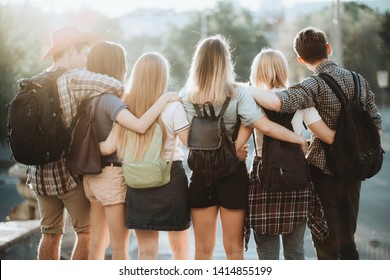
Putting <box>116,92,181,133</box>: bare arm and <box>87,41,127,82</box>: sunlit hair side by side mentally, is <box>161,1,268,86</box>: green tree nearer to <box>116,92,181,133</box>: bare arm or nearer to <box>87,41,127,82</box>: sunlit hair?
<box>87,41,127,82</box>: sunlit hair

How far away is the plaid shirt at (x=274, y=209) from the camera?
3.19 m

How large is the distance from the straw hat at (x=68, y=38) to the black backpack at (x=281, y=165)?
1316 millimetres

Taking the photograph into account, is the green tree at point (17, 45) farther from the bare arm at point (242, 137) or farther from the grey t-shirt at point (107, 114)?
the bare arm at point (242, 137)

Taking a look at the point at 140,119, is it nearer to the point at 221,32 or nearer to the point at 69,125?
the point at 69,125

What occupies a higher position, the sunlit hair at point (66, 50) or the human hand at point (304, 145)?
the sunlit hair at point (66, 50)

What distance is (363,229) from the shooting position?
808cm

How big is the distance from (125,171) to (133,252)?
3.87 meters

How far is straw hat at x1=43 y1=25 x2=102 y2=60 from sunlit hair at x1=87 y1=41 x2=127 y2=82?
0.21 metres

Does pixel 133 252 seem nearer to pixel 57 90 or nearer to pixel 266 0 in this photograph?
pixel 57 90

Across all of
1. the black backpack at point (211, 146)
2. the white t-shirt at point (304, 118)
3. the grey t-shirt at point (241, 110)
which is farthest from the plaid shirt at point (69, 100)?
the white t-shirt at point (304, 118)

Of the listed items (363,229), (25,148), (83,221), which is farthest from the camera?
(363,229)

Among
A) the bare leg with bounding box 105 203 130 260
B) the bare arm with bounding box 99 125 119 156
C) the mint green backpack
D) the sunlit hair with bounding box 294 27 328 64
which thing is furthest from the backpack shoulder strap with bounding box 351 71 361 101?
the bare leg with bounding box 105 203 130 260
